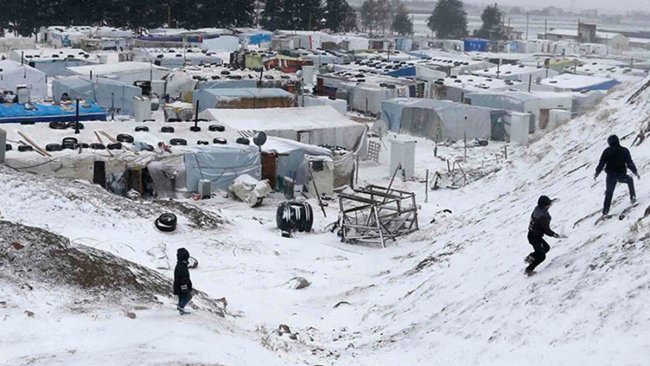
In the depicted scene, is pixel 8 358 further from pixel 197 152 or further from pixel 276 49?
pixel 276 49

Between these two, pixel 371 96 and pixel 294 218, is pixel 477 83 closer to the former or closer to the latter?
pixel 371 96

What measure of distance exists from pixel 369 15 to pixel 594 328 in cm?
13709

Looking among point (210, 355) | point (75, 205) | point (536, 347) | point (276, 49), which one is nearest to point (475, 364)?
point (536, 347)

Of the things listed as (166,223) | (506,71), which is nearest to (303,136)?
(166,223)

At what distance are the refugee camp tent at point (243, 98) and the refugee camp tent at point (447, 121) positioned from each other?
5681 millimetres

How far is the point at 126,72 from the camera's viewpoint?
165 ft

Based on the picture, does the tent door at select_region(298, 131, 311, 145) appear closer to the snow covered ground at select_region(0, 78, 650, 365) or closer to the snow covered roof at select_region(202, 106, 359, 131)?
the snow covered roof at select_region(202, 106, 359, 131)

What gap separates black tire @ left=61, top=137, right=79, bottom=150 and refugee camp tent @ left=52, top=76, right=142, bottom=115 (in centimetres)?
1769

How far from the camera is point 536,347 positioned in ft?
36.3

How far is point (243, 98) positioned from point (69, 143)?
54.7 ft

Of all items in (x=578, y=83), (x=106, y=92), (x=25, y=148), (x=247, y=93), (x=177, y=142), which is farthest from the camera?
(x=578, y=83)

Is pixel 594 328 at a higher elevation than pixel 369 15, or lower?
lower

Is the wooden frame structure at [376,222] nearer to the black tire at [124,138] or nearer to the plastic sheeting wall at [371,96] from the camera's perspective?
the black tire at [124,138]

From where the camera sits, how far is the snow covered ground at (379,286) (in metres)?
11.1
